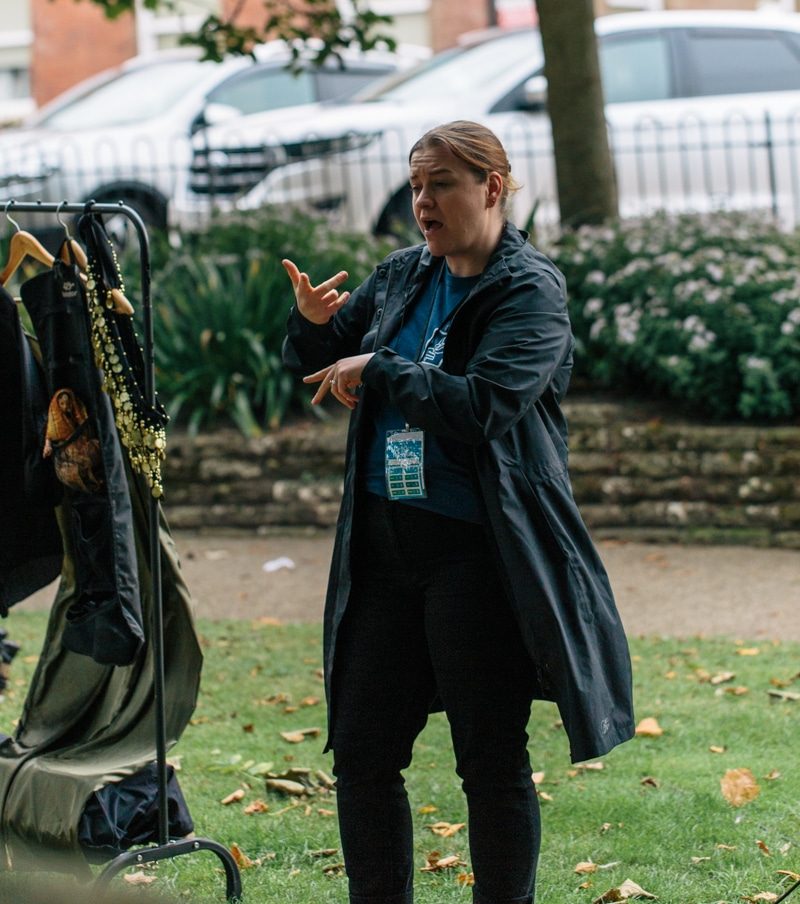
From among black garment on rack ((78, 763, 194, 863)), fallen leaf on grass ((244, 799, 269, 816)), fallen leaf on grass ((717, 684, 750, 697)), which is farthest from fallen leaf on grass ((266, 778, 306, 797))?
fallen leaf on grass ((717, 684, 750, 697))

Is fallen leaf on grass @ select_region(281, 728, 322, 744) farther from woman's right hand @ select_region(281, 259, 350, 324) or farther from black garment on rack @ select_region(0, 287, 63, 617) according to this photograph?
woman's right hand @ select_region(281, 259, 350, 324)

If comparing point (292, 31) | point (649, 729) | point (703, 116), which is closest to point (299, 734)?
point (649, 729)

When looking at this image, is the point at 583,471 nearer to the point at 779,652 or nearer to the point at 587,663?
the point at 779,652

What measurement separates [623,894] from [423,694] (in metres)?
0.93

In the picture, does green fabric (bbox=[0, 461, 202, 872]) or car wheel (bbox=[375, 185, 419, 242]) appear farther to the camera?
car wheel (bbox=[375, 185, 419, 242])

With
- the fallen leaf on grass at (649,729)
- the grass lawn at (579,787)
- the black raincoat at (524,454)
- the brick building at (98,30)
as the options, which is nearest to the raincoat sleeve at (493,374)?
the black raincoat at (524,454)

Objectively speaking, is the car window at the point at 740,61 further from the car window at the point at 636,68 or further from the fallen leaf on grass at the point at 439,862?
the fallen leaf on grass at the point at 439,862

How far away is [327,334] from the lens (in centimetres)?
336

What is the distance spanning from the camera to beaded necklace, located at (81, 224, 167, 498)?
334 cm

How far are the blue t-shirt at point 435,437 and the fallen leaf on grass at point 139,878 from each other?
1446 millimetres

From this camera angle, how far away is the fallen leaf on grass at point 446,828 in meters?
4.21

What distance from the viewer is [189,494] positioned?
331 inches

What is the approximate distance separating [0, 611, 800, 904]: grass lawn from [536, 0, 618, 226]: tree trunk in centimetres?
346

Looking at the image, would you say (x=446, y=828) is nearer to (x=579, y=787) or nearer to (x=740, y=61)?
(x=579, y=787)
